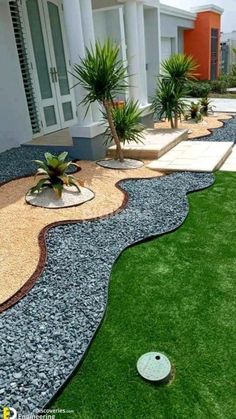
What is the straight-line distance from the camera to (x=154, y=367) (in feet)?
7.36

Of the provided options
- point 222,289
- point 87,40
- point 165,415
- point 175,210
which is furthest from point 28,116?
point 165,415

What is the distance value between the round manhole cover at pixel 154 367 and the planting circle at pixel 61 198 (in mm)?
2664

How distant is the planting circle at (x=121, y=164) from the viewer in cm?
630

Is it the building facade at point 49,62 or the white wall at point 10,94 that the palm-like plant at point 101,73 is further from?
the white wall at point 10,94

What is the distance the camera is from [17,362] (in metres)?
2.25

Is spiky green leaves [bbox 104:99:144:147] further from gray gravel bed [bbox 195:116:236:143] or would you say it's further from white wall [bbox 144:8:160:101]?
white wall [bbox 144:8:160:101]

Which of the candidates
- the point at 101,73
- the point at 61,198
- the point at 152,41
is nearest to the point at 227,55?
the point at 152,41

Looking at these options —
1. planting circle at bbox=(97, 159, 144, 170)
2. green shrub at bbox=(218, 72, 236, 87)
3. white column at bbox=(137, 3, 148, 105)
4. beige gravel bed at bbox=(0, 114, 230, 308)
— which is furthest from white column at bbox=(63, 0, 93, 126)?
green shrub at bbox=(218, 72, 236, 87)

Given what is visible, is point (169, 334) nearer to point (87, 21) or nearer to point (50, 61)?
point (87, 21)

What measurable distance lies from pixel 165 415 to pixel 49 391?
71 cm

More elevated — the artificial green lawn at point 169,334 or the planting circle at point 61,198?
the planting circle at point 61,198

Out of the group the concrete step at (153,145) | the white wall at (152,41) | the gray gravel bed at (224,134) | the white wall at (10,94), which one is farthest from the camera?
the white wall at (152,41)

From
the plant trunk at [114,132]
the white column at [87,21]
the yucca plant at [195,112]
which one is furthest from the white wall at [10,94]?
the yucca plant at [195,112]

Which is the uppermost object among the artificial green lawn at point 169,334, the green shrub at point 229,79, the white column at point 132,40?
the white column at point 132,40
